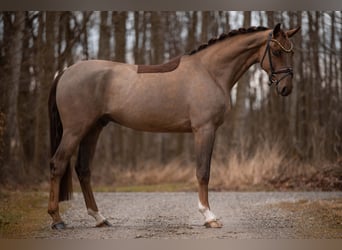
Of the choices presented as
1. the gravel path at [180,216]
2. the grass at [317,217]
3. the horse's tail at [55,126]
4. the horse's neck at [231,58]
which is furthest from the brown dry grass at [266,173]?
the horse's tail at [55,126]

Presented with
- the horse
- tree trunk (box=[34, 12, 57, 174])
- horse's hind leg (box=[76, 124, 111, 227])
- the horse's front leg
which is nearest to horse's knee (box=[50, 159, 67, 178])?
the horse

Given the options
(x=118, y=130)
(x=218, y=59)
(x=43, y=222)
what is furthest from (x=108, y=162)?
(x=218, y=59)

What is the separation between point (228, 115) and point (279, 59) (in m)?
2.71

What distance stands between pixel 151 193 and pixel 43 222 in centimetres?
340

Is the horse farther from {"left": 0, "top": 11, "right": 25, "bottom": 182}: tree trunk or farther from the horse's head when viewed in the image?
{"left": 0, "top": 11, "right": 25, "bottom": 182}: tree trunk

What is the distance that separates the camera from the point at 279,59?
16.3 feet

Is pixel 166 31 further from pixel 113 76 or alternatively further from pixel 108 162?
pixel 113 76

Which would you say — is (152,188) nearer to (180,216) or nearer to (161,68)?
(180,216)

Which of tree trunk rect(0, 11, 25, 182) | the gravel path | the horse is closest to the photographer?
the gravel path

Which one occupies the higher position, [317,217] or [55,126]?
[55,126]

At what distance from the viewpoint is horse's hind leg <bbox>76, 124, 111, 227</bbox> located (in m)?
5.13

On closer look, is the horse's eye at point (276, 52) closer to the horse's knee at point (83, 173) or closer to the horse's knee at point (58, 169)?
the horse's knee at point (83, 173)

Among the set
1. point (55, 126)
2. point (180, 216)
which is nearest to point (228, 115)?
point (180, 216)

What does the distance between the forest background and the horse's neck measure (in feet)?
11.5
